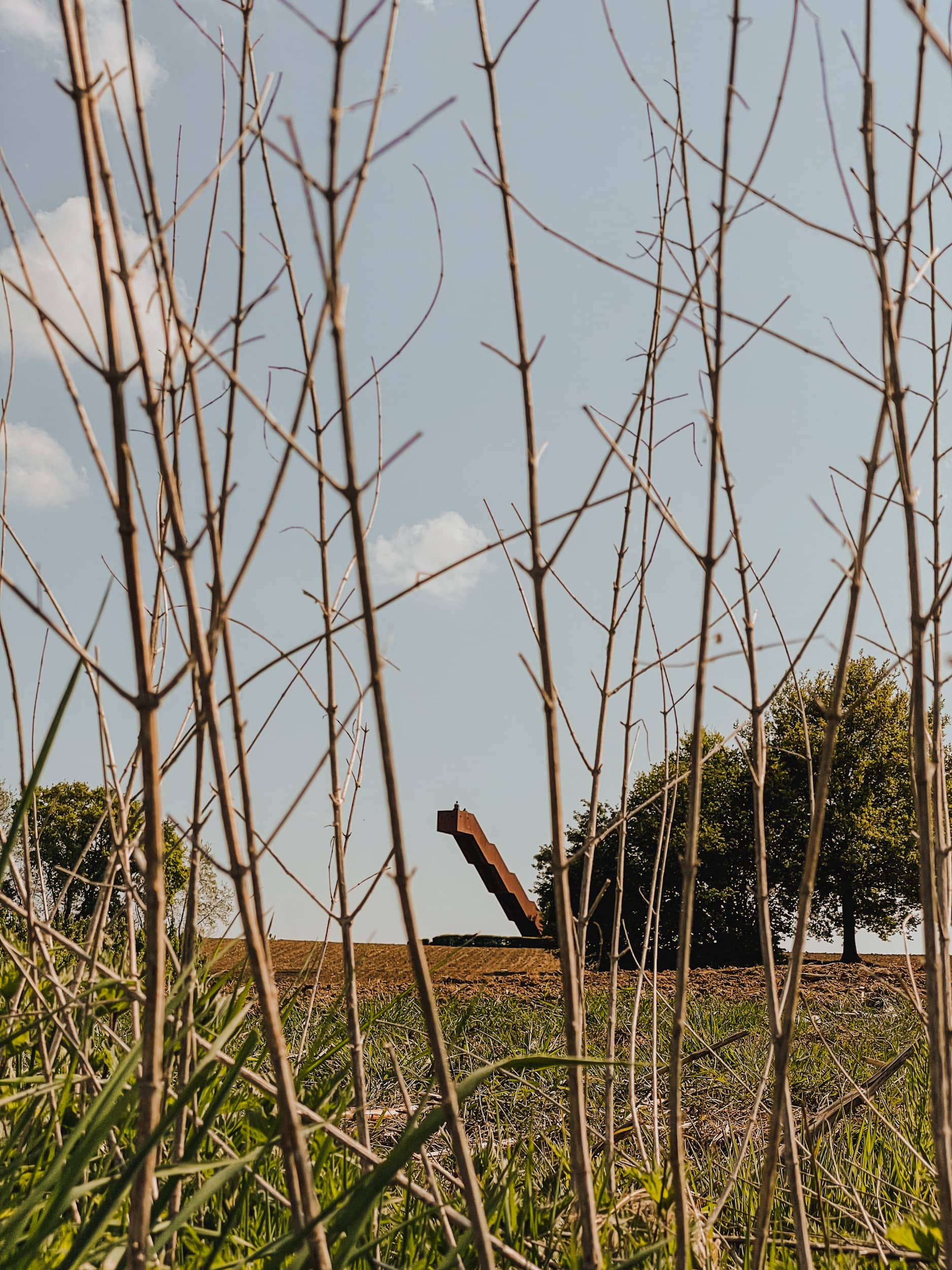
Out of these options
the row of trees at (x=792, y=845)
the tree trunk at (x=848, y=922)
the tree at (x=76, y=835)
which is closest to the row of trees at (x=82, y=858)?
the tree at (x=76, y=835)

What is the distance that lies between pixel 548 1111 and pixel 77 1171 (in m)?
3.33

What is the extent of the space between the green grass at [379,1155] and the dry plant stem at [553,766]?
0.21 feet

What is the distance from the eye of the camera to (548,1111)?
404cm

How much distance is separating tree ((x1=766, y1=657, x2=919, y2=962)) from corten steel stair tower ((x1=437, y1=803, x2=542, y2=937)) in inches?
131

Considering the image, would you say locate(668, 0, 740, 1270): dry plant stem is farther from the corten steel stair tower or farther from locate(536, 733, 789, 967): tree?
locate(536, 733, 789, 967): tree

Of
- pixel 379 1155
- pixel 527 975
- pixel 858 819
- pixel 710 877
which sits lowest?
pixel 527 975

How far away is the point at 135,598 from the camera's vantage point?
730mm

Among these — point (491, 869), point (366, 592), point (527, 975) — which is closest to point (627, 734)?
point (366, 592)

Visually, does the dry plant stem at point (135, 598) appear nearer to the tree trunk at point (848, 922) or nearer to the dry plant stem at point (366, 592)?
the dry plant stem at point (366, 592)

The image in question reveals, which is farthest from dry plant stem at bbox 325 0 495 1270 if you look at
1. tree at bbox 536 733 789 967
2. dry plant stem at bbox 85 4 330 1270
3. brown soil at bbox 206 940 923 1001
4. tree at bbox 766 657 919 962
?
tree at bbox 766 657 919 962

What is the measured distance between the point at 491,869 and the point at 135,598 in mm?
10649

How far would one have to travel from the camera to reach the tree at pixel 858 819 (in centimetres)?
1294

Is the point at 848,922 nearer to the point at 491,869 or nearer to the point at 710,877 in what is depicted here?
the point at 710,877

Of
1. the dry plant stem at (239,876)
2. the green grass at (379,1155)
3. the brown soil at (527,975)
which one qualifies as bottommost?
the brown soil at (527,975)
